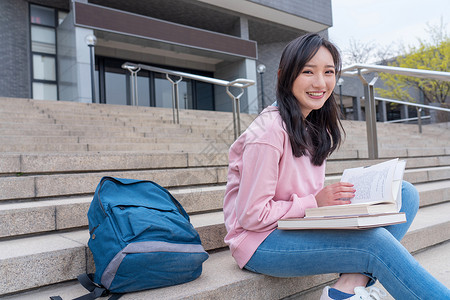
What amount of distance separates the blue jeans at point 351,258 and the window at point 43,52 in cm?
1124

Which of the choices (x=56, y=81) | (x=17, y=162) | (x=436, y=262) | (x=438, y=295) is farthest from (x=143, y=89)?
(x=438, y=295)

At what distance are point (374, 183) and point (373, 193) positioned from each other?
0.15ft

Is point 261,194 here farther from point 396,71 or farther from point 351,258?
point 396,71

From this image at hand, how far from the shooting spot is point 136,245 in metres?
1.38

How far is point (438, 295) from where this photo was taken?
3.79ft

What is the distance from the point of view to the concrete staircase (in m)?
1.59

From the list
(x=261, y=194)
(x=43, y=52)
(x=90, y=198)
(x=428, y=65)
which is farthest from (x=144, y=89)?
(x=428, y=65)

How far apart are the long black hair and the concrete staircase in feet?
1.99

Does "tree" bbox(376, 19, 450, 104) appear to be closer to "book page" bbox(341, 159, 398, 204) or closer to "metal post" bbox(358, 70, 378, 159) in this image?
"metal post" bbox(358, 70, 378, 159)

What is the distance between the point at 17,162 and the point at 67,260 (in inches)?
44.3

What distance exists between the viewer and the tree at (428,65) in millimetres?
→ 18172

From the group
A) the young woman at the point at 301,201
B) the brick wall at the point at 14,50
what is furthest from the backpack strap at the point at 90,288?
the brick wall at the point at 14,50

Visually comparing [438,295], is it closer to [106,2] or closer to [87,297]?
[87,297]

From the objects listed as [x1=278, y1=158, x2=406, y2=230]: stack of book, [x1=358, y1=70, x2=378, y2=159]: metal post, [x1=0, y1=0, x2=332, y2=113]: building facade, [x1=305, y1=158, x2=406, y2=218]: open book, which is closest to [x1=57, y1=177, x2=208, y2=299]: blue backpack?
[x1=278, y1=158, x2=406, y2=230]: stack of book
